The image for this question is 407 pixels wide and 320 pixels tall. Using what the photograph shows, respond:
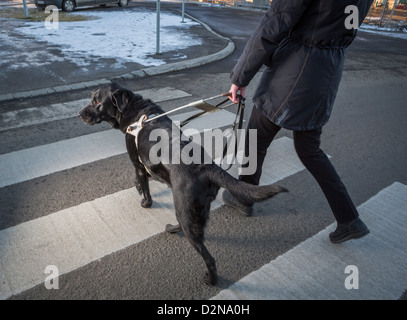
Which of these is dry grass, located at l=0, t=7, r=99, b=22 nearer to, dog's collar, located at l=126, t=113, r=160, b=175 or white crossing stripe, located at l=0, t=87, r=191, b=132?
white crossing stripe, located at l=0, t=87, r=191, b=132

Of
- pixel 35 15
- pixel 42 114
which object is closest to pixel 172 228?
pixel 42 114

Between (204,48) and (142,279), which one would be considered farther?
(204,48)

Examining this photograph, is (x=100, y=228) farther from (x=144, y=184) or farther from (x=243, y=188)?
(x=243, y=188)

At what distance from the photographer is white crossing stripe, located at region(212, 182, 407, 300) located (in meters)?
2.24

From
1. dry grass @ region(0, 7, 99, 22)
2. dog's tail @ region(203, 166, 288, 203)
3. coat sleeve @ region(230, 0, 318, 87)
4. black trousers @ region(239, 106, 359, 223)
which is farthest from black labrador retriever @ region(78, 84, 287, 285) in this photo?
dry grass @ region(0, 7, 99, 22)

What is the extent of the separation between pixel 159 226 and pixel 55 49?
7835 millimetres

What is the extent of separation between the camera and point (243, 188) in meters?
2.02

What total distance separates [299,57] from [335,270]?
1.72 m

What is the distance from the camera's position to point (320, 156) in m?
2.48

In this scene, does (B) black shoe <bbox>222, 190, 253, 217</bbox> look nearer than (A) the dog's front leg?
No

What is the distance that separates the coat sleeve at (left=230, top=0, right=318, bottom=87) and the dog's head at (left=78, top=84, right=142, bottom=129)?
3.67ft

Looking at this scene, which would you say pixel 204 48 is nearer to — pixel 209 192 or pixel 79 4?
pixel 209 192

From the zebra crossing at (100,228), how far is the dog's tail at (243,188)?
0.79m
